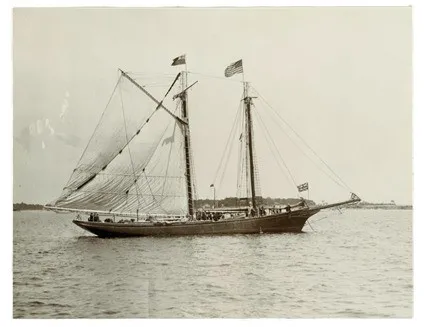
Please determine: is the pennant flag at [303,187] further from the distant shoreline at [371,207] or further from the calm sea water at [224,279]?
the distant shoreline at [371,207]

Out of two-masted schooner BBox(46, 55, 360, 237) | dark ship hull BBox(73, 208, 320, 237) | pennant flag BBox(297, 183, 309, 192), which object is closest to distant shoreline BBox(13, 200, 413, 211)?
two-masted schooner BBox(46, 55, 360, 237)

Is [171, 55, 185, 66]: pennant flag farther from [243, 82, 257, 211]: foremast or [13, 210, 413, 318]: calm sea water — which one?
[13, 210, 413, 318]: calm sea water

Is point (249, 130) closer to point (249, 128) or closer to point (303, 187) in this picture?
point (249, 128)

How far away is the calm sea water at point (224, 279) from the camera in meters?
6.92

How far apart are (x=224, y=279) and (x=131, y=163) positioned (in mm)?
2234

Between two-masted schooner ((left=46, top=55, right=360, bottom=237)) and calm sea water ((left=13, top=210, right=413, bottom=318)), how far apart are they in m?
0.54

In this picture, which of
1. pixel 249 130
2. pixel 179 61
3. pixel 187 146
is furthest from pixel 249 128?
pixel 179 61

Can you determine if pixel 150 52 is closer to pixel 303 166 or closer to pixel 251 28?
pixel 251 28

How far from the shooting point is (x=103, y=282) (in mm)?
7109

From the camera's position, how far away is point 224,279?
7137 millimetres

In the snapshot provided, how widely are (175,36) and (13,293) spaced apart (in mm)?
3542

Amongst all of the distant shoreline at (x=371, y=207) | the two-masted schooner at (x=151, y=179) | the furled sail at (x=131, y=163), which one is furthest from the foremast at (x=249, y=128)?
the distant shoreline at (x=371, y=207)

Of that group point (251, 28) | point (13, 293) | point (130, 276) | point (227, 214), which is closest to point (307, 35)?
point (251, 28)

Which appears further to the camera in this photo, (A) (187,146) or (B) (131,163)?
(B) (131,163)
